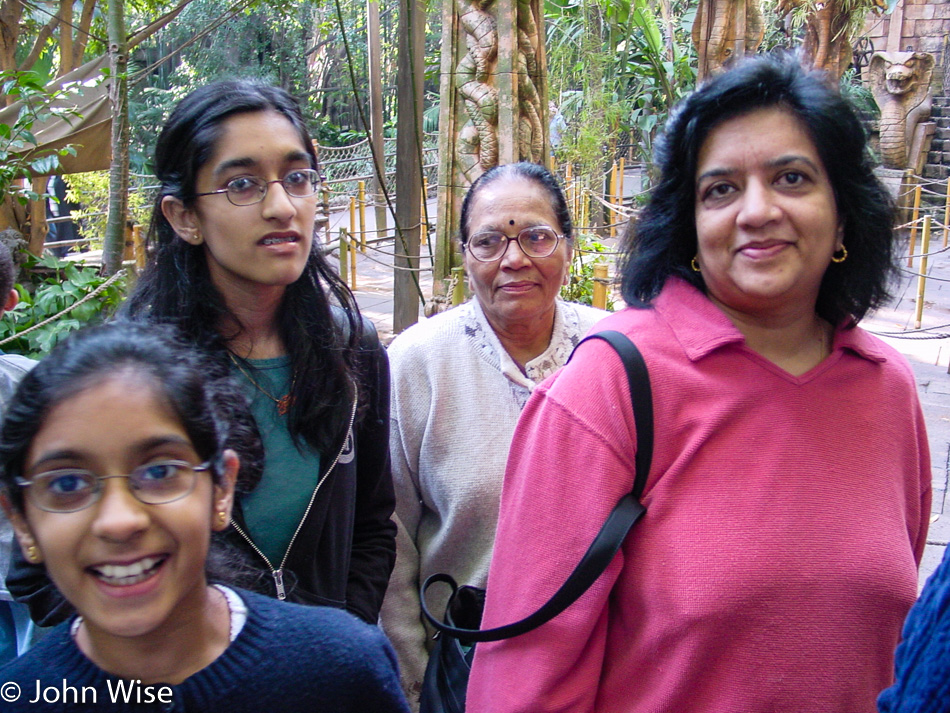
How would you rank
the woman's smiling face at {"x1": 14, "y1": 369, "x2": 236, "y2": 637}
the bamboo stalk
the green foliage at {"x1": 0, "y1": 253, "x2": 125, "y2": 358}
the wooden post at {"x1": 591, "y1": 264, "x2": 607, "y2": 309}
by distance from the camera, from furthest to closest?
the bamboo stalk, the wooden post at {"x1": 591, "y1": 264, "x2": 607, "y2": 309}, the green foliage at {"x1": 0, "y1": 253, "x2": 125, "y2": 358}, the woman's smiling face at {"x1": 14, "y1": 369, "x2": 236, "y2": 637}

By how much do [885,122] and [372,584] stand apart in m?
15.1

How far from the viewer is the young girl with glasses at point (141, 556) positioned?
1.07 meters

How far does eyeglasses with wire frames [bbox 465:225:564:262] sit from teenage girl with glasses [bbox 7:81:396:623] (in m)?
0.51

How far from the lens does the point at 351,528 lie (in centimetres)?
175

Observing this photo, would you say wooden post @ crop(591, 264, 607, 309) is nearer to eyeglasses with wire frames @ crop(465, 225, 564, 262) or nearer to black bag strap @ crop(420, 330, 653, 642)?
eyeglasses with wire frames @ crop(465, 225, 564, 262)

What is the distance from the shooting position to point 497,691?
1.35 m

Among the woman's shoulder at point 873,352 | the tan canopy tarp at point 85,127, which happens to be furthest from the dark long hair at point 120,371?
the tan canopy tarp at point 85,127

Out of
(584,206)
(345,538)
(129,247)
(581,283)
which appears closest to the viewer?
(345,538)

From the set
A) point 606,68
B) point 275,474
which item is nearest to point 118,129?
point 275,474

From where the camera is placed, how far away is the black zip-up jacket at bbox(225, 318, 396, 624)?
162 centimetres

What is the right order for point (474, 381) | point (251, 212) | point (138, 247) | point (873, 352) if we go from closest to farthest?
point (873, 352), point (251, 212), point (474, 381), point (138, 247)

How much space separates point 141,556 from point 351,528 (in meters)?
0.70

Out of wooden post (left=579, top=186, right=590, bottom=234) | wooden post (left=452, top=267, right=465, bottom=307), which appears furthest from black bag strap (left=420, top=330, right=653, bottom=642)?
wooden post (left=579, top=186, right=590, bottom=234)

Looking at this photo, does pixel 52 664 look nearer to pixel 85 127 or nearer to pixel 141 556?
pixel 141 556
